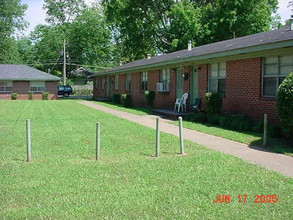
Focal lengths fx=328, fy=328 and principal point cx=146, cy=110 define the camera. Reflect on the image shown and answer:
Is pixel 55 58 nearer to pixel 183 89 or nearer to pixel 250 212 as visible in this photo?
pixel 183 89

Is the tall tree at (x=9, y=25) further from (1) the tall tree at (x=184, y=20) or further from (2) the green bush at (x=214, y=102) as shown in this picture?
(2) the green bush at (x=214, y=102)

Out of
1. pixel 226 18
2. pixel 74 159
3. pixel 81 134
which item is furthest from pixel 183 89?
pixel 226 18

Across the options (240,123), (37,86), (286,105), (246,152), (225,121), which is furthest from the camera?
(37,86)

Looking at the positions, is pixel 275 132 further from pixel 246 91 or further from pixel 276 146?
pixel 246 91

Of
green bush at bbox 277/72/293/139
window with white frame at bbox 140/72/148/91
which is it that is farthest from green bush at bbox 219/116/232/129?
window with white frame at bbox 140/72/148/91

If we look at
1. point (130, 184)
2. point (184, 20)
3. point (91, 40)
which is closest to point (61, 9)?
point (91, 40)

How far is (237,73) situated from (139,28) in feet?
86.2

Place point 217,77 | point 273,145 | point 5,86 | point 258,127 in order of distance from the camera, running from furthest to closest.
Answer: point 5,86, point 217,77, point 258,127, point 273,145

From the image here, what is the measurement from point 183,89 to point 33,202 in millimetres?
13634

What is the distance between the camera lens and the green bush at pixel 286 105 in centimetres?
803

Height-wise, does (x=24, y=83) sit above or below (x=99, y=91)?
above

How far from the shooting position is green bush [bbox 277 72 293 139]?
8.03m

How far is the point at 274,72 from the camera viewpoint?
11.1 m

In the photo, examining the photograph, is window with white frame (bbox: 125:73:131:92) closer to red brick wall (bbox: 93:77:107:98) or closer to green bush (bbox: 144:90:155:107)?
green bush (bbox: 144:90:155:107)
